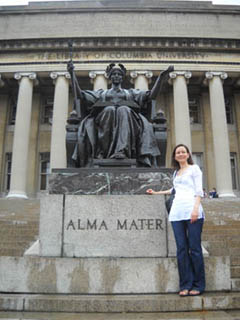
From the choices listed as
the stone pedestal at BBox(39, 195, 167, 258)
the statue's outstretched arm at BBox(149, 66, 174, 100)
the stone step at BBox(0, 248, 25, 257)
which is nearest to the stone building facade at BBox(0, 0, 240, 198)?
the stone step at BBox(0, 248, 25, 257)

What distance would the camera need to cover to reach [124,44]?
24.3m

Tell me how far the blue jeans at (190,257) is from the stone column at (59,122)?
19.3 meters

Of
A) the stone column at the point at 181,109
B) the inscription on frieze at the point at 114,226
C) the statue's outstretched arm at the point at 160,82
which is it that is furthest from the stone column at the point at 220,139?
the inscription on frieze at the point at 114,226

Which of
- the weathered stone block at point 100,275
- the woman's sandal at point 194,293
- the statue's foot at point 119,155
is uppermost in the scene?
the statue's foot at point 119,155

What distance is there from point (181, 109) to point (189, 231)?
2069cm

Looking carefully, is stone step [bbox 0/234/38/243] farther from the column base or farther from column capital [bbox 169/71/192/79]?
column capital [bbox 169/71/192/79]

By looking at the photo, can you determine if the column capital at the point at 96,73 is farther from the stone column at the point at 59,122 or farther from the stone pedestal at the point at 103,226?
the stone pedestal at the point at 103,226

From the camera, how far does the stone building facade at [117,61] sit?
2336cm

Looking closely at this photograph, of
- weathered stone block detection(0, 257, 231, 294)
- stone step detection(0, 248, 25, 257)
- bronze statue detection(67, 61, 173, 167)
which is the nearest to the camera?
weathered stone block detection(0, 257, 231, 294)

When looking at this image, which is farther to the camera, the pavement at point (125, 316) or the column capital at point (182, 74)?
the column capital at point (182, 74)

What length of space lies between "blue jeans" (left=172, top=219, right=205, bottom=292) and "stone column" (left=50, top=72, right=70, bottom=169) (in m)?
19.3

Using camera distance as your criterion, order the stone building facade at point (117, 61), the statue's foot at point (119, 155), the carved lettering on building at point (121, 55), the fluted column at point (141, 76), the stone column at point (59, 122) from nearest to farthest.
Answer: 1. the statue's foot at point (119, 155)
2. the stone column at point (59, 122)
3. the stone building facade at point (117, 61)
4. the fluted column at point (141, 76)
5. the carved lettering on building at point (121, 55)

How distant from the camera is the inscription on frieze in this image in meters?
4.38

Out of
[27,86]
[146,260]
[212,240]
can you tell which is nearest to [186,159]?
[146,260]
